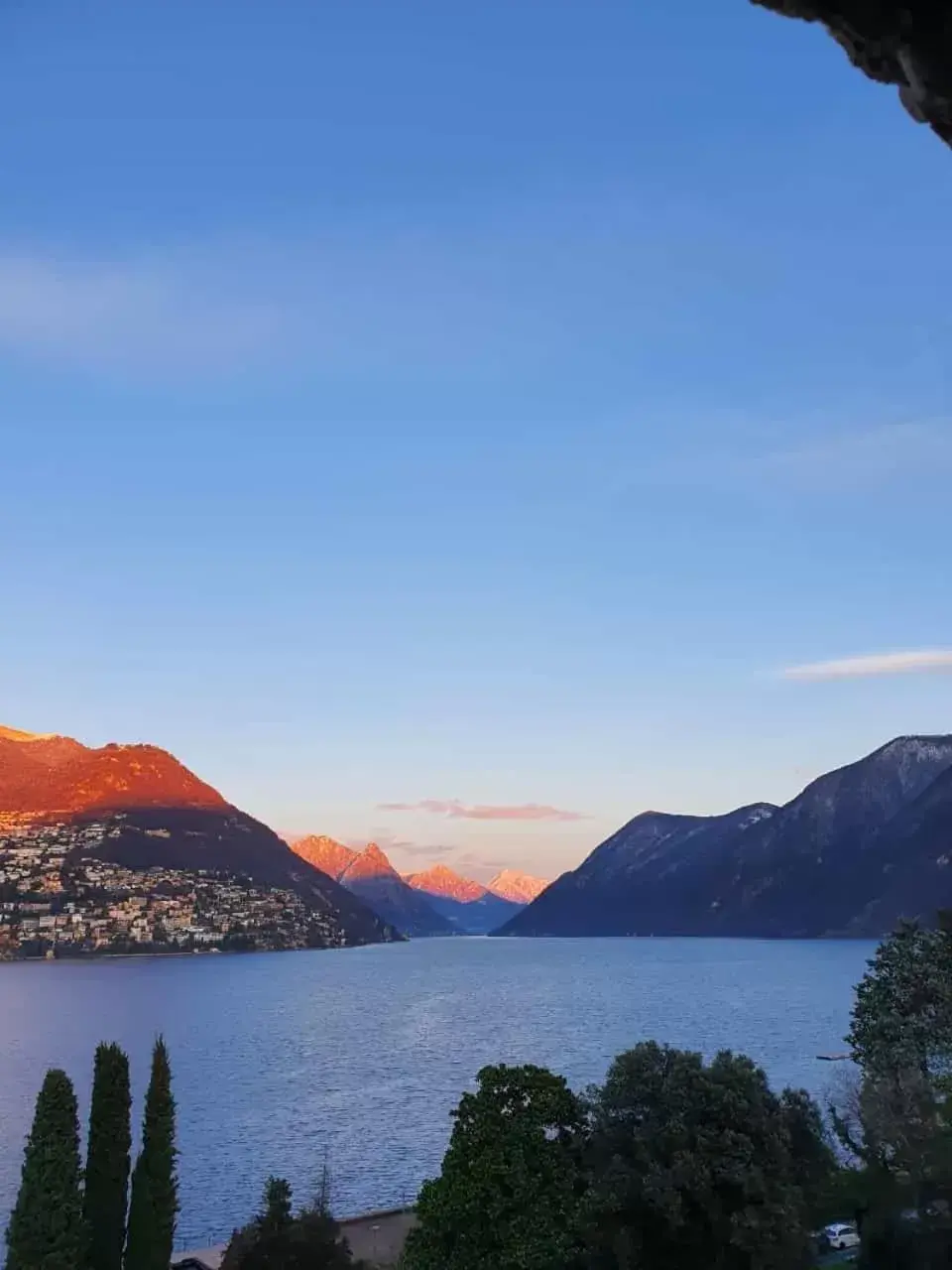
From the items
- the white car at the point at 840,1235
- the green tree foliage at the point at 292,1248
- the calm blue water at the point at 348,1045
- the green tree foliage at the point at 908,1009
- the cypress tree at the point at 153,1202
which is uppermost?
the green tree foliage at the point at 908,1009

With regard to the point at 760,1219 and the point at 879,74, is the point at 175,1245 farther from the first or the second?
the point at 879,74

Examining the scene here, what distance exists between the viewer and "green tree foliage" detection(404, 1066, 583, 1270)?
26.1 metres

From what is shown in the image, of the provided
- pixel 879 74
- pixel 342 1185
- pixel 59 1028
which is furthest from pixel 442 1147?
pixel 59 1028

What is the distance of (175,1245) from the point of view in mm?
45844

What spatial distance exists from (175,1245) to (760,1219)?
102ft

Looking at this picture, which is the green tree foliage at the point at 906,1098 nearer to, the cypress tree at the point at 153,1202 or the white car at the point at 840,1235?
the white car at the point at 840,1235

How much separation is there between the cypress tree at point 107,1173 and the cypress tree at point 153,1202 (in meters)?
0.37

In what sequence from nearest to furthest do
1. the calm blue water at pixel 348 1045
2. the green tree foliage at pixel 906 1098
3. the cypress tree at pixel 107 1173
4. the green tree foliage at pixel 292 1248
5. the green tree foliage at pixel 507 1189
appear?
the green tree foliage at pixel 507 1189
the green tree foliage at pixel 906 1098
the cypress tree at pixel 107 1173
the green tree foliage at pixel 292 1248
the calm blue water at pixel 348 1045

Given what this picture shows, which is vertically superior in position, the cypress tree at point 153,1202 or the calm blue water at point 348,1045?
the cypress tree at point 153,1202

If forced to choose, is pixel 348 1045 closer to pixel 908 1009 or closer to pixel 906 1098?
pixel 908 1009

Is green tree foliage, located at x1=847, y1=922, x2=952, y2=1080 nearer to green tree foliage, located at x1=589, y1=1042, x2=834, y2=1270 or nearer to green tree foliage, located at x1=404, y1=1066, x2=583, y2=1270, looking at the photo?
green tree foliage, located at x1=589, y1=1042, x2=834, y2=1270

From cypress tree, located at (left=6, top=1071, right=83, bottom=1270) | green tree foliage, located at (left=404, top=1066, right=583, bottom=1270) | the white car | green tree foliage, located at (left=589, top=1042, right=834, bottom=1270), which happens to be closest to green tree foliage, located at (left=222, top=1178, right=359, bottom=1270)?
green tree foliage, located at (left=404, top=1066, right=583, bottom=1270)

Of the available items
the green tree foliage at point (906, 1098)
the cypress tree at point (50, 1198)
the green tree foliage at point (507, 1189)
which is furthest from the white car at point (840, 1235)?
the cypress tree at point (50, 1198)

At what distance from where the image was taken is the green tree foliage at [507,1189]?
26078 millimetres
